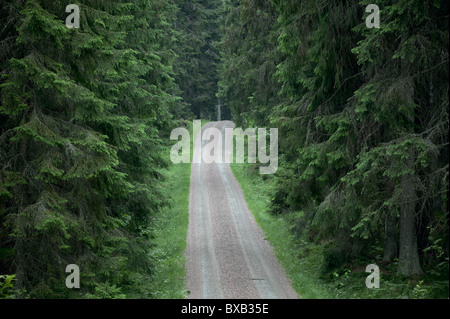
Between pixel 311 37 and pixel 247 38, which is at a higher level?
pixel 247 38

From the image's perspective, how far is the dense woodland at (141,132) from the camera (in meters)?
9.16

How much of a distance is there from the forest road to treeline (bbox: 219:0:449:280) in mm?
2389

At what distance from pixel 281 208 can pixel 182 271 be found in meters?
5.67

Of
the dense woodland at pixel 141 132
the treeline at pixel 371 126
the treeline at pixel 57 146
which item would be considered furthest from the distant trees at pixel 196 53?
the treeline at pixel 57 146

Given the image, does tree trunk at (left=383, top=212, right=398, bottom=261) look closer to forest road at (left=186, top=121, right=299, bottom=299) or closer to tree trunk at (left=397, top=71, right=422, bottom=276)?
tree trunk at (left=397, top=71, right=422, bottom=276)

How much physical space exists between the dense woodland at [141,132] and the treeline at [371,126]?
4 centimetres

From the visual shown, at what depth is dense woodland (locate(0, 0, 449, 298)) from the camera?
9164mm

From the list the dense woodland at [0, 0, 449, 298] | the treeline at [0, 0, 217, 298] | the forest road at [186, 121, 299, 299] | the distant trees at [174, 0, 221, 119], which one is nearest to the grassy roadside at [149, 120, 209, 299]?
the forest road at [186, 121, 299, 299]

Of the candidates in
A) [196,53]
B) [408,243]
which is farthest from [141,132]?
[196,53]

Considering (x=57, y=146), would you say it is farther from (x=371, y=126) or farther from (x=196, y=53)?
(x=196, y=53)

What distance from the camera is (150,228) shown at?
19875 millimetres

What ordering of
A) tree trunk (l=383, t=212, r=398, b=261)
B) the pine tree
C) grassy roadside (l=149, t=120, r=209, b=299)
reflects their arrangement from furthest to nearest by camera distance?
grassy roadside (l=149, t=120, r=209, b=299)
tree trunk (l=383, t=212, r=398, b=261)
the pine tree
